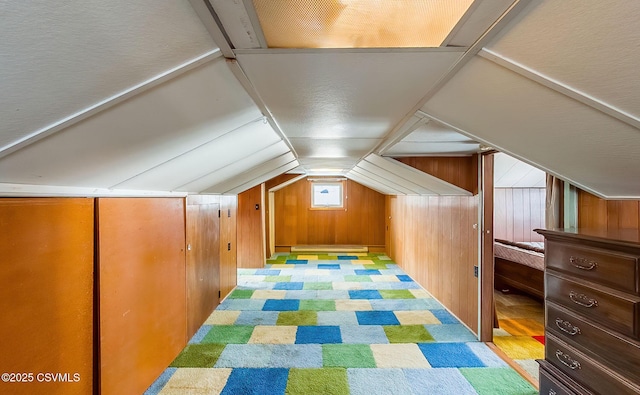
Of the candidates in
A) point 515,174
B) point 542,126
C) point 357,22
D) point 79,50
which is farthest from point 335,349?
point 515,174

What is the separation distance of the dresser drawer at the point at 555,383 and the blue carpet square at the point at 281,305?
2657 mm

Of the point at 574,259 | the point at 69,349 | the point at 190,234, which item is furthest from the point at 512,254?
the point at 69,349

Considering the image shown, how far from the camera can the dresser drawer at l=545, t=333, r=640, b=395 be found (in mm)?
1404

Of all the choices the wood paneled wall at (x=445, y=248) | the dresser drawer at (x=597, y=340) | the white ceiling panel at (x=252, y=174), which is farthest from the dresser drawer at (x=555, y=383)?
the white ceiling panel at (x=252, y=174)

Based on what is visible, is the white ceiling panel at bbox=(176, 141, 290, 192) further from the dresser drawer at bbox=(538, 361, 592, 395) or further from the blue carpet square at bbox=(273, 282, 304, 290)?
the dresser drawer at bbox=(538, 361, 592, 395)

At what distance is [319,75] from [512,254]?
14.2 ft

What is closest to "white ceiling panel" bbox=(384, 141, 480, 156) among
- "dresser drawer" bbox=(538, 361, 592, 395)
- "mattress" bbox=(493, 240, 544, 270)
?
"dresser drawer" bbox=(538, 361, 592, 395)

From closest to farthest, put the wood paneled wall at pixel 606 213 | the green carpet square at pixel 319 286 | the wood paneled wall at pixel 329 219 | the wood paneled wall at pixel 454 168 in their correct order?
the wood paneled wall at pixel 606 213 → the wood paneled wall at pixel 454 168 → the green carpet square at pixel 319 286 → the wood paneled wall at pixel 329 219

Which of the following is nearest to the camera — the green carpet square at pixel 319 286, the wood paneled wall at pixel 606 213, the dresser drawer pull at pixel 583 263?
the dresser drawer pull at pixel 583 263

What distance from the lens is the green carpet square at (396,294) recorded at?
174 inches

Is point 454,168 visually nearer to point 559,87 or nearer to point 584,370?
point 584,370

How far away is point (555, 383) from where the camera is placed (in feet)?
5.82

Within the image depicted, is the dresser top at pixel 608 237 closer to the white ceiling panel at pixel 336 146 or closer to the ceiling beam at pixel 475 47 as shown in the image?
the ceiling beam at pixel 475 47

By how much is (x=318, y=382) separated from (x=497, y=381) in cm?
138
